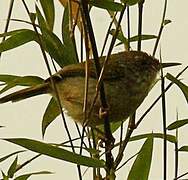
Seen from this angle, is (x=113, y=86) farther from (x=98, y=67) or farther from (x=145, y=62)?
(x=98, y=67)

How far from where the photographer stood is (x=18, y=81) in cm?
78

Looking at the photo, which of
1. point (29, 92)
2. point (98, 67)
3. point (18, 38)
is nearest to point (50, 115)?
point (29, 92)

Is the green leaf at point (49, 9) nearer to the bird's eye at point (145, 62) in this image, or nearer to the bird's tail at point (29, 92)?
the bird's tail at point (29, 92)

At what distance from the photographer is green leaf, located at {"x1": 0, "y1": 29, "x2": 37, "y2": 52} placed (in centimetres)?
74

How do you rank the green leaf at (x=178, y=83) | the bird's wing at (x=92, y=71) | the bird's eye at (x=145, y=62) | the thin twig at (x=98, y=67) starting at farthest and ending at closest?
1. the bird's eye at (x=145, y=62)
2. the bird's wing at (x=92, y=71)
3. the green leaf at (x=178, y=83)
4. the thin twig at (x=98, y=67)

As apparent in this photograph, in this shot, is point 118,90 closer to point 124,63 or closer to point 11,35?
point 124,63

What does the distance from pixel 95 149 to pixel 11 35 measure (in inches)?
7.6

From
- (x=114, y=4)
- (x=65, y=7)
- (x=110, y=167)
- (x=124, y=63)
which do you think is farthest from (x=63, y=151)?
(x=124, y=63)

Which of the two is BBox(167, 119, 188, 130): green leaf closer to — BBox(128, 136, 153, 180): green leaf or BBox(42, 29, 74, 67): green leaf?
BBox(128, 136, 153, 180): green leaf

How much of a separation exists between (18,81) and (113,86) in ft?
0.69

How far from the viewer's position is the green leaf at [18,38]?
735mm

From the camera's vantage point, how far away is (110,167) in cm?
68

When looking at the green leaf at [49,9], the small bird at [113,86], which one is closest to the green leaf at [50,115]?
the small bird at [113,86]

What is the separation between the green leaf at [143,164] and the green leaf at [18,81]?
7.3 inches
